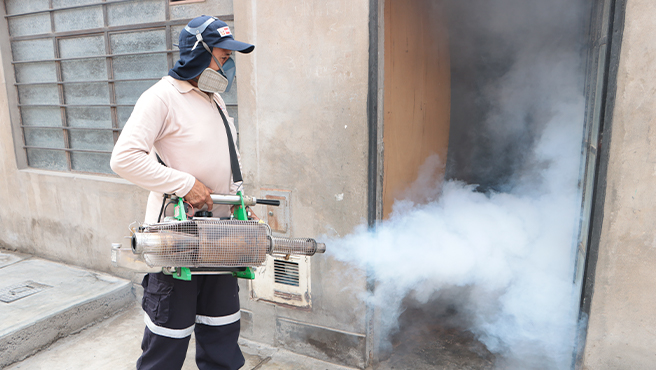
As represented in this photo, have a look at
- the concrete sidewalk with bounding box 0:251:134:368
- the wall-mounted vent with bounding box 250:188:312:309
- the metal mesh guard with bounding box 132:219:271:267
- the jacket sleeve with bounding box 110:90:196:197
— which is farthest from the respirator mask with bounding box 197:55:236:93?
the concrete sidewalk with bounding box 0:251:134:368

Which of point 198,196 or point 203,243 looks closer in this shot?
point 203,243

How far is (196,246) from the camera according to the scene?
2.05 m

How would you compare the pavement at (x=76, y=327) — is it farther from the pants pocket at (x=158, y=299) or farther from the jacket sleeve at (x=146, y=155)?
the jacket sleeve at (x=146, y=155)

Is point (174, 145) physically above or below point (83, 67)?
below

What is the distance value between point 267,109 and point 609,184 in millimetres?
2470

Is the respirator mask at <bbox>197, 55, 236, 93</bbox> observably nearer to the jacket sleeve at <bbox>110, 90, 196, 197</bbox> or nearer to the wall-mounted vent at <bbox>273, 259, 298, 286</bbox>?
the jacket sleeve at <bbox>110, 90, 196, 197</bbox>

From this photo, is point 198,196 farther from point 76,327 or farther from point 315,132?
point 76,327

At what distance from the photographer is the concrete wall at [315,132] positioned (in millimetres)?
3230

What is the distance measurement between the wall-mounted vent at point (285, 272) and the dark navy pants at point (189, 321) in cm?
100

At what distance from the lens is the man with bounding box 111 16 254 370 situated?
2.23 m

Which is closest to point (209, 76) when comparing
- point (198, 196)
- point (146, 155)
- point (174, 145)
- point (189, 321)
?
point (174, 145)

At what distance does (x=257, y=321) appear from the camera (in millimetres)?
3924

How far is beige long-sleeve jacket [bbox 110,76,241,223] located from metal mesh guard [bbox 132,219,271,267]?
0.27 m

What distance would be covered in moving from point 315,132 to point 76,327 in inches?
119
